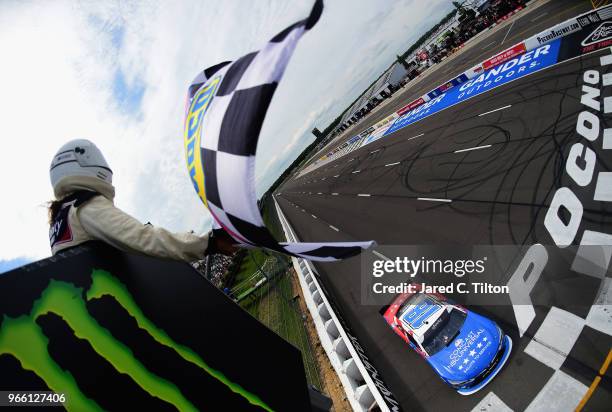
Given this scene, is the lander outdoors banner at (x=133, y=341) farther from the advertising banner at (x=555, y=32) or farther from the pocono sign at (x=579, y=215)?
the advertising banner at (x=555, y=32)

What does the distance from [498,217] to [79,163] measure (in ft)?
30.5

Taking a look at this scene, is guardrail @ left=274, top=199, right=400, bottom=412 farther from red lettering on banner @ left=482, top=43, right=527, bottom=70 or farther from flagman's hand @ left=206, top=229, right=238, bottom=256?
red lettering on banner @ left=482, top=43, right=527, bottom=70

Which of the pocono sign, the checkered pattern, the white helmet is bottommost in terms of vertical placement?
the pocono sign

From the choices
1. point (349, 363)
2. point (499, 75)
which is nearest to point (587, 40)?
point (499, 75)

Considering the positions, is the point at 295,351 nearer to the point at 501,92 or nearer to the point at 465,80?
the point at 501,92

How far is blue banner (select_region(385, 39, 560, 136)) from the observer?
14.6 metres

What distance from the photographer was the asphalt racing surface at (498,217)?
4.71 metres

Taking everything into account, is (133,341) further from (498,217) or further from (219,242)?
(498,217)

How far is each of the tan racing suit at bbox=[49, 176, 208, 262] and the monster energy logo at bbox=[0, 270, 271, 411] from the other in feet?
0.81

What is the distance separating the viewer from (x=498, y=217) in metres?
8.05

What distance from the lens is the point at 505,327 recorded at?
571 centimetres

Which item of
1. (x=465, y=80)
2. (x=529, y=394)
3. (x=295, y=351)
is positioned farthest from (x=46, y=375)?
(x=465, y=80)

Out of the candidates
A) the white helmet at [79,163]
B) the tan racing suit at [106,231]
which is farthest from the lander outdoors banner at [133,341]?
the white helmet at [79,163]

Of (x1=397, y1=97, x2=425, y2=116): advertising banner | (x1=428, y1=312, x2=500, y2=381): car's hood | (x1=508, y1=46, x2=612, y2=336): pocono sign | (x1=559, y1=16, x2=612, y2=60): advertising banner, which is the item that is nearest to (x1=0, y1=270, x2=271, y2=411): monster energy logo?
(x1=428, y1=312, x2=500, y2=381): car's hood
